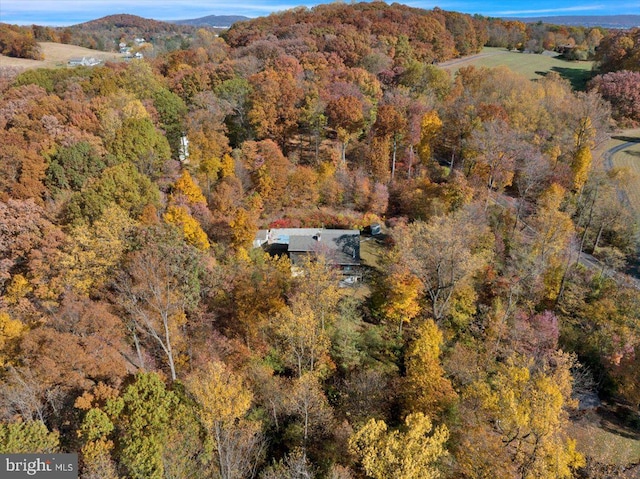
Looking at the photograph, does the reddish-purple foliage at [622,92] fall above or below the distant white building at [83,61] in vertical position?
below

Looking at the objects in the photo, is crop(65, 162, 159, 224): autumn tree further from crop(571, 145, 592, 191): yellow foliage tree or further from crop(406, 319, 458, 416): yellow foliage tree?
crop(571, 145, 592, 191): yellow foliage tree

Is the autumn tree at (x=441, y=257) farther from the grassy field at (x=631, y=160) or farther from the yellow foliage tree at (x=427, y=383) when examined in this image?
the grassy field at (x=631, y=160)

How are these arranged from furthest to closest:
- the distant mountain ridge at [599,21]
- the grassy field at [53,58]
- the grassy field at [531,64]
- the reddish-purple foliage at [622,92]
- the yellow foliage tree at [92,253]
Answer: the distant mountain ridge at [599,21], the grassy field at [531,64], the grassy field at [53,58], the reddish-purple foliage at [622,92], the yellow foliage tree at [92,253]

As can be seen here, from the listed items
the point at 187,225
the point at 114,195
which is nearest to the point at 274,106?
the point at 187,225

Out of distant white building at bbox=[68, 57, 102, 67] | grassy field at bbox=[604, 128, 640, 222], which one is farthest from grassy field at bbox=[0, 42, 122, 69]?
grassy field at bbox=[604, 128, 640, 222]

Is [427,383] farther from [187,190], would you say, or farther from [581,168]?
[581,168]

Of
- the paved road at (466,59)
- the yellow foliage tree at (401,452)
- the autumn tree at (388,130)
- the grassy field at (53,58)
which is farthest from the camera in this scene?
the paved road at (466,59)

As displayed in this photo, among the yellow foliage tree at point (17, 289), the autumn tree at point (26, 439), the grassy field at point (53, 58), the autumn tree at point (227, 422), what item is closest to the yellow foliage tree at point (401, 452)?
the autumn tree at point (227, 422)

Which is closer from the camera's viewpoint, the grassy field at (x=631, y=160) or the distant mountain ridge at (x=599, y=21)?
the grassy field at (x=631, y=160)
